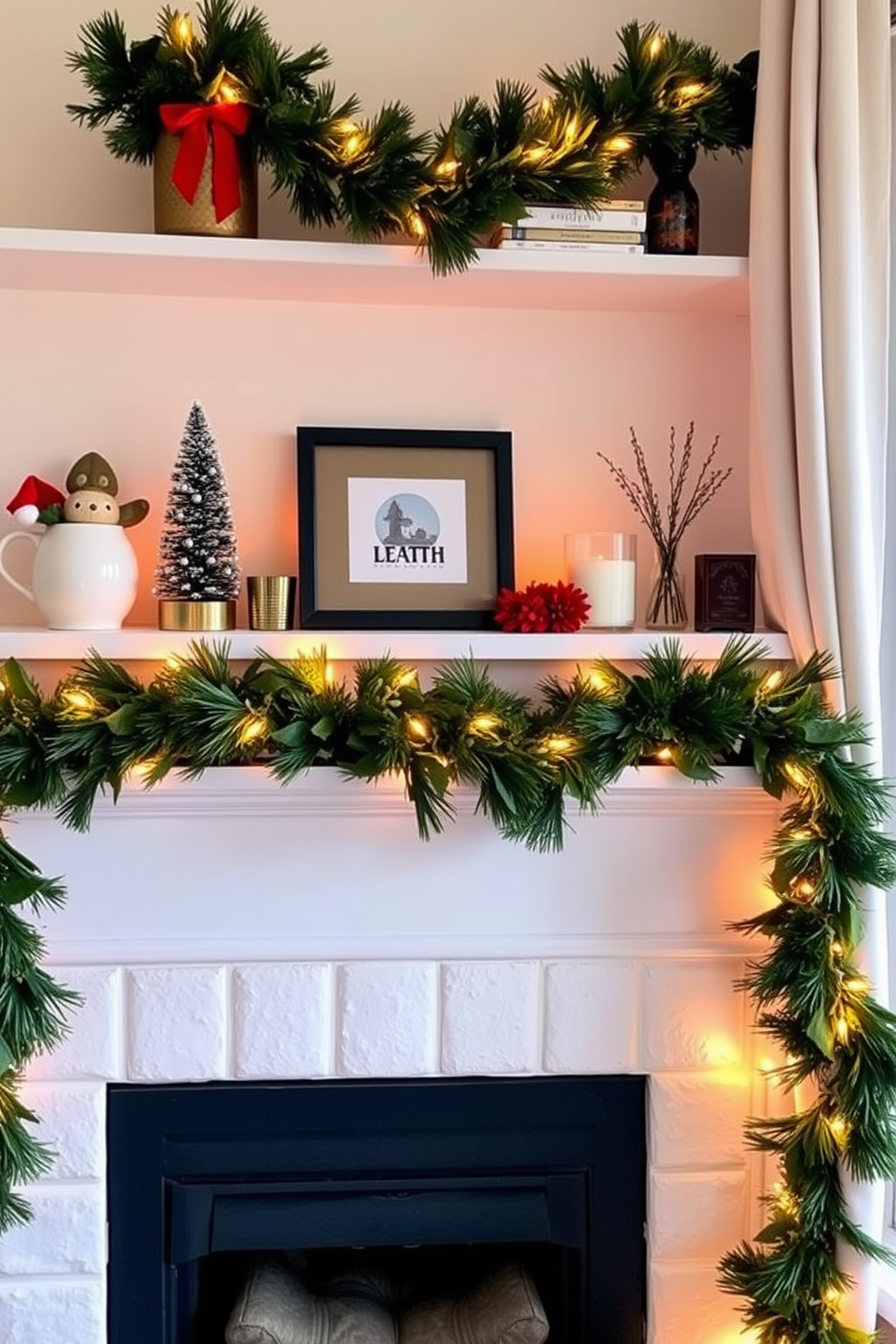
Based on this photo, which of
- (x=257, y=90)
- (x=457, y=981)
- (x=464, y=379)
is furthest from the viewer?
(x=464, y=379)

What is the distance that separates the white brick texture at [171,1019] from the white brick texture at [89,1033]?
21 mm

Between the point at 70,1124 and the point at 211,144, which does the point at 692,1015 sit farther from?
the point at 211,144

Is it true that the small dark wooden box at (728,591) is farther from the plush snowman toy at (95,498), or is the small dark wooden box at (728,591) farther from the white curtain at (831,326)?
the plush snowman toy at (95,498)

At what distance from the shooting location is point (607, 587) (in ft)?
4.63

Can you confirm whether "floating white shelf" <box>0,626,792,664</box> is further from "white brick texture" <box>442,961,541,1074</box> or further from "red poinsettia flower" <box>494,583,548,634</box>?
"white brick texture" <box>442,961,541,1074</box>

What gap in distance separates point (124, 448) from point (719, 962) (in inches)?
43.9

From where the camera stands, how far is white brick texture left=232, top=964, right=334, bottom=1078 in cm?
138

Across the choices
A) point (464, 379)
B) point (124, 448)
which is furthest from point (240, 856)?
point (464, 379)

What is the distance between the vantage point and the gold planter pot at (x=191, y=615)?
1.35 meters

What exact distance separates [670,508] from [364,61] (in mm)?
784

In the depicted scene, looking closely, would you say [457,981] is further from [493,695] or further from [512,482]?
[512,482]

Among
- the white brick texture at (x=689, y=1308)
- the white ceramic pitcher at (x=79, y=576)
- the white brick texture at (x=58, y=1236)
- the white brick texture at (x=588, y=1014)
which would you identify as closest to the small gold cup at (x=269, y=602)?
the white ceramic pitcher at (x=79, y=576)

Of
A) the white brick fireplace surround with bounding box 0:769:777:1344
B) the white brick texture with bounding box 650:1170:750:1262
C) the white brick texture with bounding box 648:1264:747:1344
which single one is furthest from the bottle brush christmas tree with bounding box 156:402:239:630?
the white brick texture with bounding box 648:1264:747:1344

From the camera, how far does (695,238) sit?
56.1 inches
